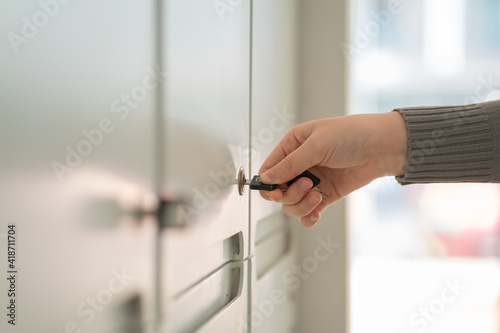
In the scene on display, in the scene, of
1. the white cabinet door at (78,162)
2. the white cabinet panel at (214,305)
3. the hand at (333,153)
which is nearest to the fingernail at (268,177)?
the hand at (333,153)

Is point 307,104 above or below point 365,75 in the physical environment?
below

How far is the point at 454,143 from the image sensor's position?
0.80m

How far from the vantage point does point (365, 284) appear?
1646 millimetres

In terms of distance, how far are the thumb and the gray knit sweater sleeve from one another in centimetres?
17

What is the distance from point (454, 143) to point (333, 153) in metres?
0.21

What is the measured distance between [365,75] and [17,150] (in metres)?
1.51

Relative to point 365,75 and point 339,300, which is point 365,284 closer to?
point 339,300

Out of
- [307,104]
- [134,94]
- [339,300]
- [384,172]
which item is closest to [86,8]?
[134,94]

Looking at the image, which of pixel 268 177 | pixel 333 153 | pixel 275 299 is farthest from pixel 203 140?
pixel 275 299

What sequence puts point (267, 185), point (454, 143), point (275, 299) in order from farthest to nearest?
1. point (275, 299)
2. point (454, 143)
3. point (267, 185)

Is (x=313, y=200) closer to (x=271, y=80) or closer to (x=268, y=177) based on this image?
(x=268, y=177)

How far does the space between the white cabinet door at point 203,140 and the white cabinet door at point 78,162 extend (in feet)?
0.13

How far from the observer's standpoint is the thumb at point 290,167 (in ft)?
2.30

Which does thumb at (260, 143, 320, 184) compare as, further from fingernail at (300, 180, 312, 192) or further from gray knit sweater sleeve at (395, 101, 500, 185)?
gray knit sweater sleeve at (395, 101, 500, 185)
